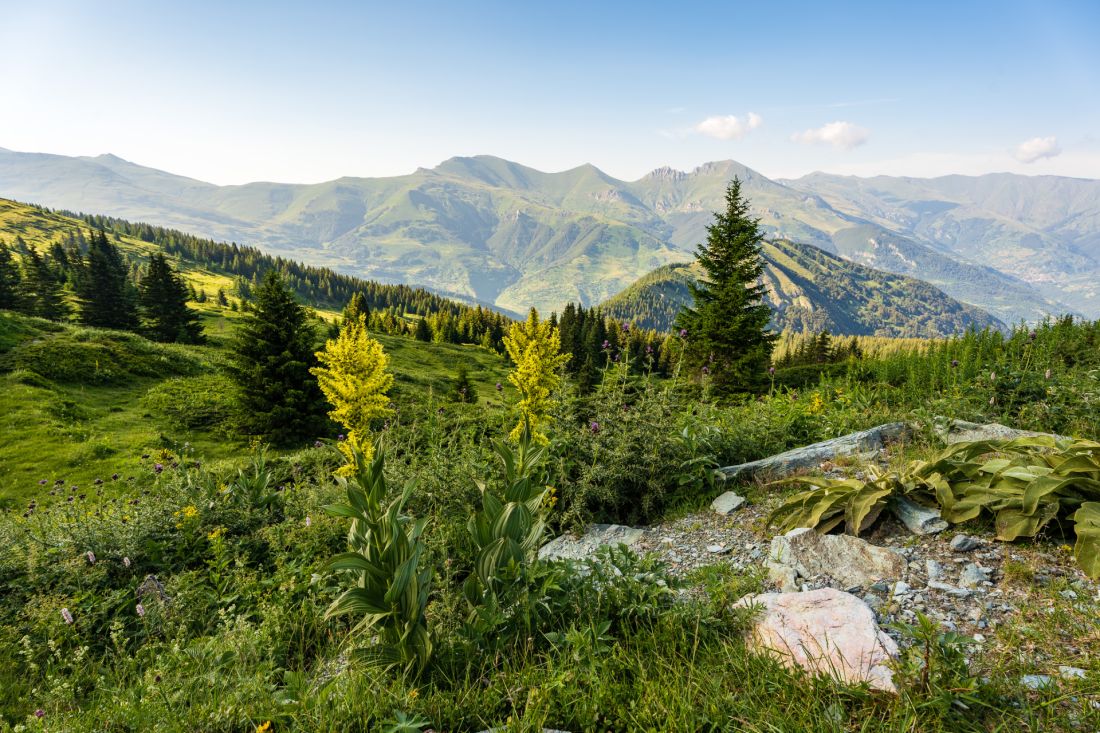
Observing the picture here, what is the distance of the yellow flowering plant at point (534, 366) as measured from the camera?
639cm

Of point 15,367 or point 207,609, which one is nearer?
point 207,609

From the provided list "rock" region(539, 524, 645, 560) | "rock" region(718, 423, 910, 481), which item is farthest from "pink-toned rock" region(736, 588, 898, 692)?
"rock" region(718, 423, 910, 481)

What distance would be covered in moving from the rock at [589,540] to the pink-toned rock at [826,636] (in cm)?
193

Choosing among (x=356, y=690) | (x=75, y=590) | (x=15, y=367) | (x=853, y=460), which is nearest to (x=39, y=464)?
(x=15, y=367)

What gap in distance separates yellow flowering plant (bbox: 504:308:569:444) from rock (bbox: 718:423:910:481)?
98.9 inches

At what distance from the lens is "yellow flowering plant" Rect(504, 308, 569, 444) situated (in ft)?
21.0

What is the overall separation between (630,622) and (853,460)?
157 inches

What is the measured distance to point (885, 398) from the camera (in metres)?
9.23

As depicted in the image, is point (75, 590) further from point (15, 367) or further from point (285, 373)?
point (15, 367)

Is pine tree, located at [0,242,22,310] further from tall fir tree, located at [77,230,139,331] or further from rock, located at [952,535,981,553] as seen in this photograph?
rock, located at [952,535,981,553]

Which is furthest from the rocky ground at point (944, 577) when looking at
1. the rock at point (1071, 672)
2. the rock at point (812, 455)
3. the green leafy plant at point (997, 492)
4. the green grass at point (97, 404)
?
the green grass at point (97, 404)

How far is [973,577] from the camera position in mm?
3285

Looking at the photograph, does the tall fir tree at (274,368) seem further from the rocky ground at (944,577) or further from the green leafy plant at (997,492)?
the green leafy plant at (997,492)

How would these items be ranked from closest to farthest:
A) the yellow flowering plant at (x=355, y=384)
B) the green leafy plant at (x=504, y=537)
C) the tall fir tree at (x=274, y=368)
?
the green leafy plant at (x=504, y=537) → the yellow flowering plant at (x=355, y=384) → the tall fir tree at (x=274, y=368)
